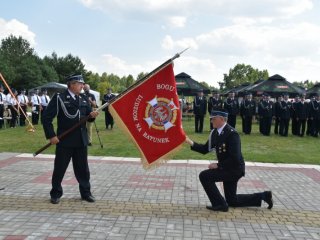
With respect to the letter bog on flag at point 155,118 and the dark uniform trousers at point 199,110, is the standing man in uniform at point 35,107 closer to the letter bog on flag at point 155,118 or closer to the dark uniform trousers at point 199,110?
the dark uniform trousers at point 199,110

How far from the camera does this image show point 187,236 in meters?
5.30

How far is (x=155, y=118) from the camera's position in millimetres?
6785

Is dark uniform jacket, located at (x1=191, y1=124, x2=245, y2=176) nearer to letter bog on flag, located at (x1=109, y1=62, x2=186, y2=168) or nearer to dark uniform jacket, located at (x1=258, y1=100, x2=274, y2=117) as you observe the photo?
letter bog on flag, located at (x1=109, y1=62, x2=186, y2=168)

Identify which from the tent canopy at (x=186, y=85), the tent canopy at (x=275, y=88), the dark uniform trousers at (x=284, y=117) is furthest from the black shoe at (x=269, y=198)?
the tent canopy at (x=186, y=85)

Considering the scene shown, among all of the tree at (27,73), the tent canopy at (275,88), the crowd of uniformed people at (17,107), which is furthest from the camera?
the tree at (27,73)

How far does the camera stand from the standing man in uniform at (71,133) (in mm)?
6746

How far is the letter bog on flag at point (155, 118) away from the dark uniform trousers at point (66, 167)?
992 mm

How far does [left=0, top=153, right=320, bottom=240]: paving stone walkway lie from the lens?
17.8ft

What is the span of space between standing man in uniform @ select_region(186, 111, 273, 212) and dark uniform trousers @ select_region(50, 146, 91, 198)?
6.72ft

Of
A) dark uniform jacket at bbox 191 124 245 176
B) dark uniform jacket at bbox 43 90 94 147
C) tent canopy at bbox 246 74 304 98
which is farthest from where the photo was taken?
tent canopy at bbox 246 74 304 98

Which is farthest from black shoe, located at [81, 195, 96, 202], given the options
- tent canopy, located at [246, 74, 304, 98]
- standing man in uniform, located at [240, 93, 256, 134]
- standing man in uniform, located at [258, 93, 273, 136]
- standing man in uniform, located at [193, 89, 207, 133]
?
tent canopy, located at [246, 74, 304, 98]

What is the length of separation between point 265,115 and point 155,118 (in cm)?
1365

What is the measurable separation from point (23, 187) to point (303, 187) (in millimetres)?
5689

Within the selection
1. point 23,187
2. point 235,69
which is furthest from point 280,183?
point 235,69
